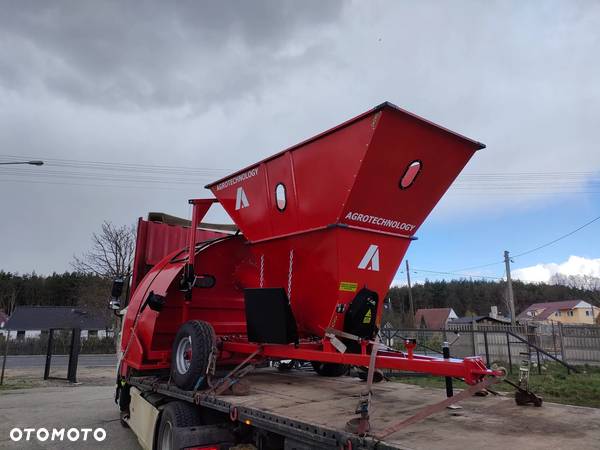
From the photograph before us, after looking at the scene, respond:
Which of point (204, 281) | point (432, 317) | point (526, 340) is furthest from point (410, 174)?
point (432, 317)

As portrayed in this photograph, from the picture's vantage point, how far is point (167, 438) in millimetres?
5168

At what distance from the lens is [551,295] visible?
8725 cm

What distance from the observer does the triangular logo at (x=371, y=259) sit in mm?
4730

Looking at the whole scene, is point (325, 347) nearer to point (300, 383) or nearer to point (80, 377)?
point (300, 383)

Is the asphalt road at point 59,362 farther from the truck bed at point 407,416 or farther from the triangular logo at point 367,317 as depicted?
the triangular logo at point 367,317

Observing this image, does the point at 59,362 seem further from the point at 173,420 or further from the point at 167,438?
the point at 173,420

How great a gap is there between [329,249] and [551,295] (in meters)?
97.1

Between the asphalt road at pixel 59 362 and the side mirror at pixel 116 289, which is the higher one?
the side mirror at pixel 116 289

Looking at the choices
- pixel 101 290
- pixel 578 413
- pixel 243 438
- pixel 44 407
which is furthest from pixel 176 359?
pixel 101 290

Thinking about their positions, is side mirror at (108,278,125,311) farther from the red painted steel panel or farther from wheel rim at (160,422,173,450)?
wheel rim at (160,422,173,450)

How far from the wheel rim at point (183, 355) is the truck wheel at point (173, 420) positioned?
406 mm

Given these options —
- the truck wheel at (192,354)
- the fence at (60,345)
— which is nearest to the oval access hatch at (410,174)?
the truck wheel at (192,354)

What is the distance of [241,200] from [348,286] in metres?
1.91

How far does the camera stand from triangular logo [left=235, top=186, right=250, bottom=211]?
5656 millimetres
